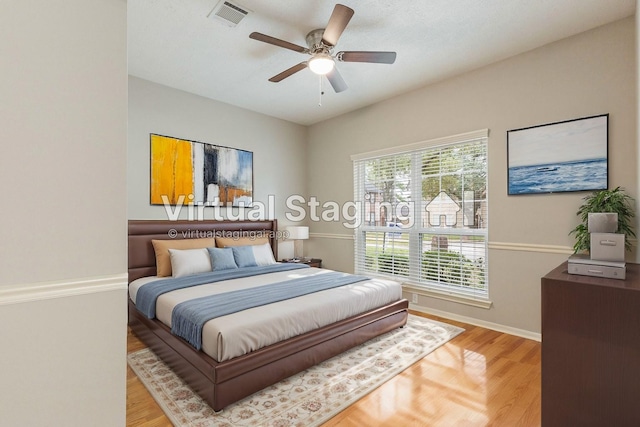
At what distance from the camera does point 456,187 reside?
150 inches

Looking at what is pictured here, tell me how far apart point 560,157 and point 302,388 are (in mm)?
3143

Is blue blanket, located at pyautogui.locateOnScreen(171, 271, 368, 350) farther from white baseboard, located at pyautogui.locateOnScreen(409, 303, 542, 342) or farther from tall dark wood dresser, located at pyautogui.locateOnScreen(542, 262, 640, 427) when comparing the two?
tall dark wood dresser, located at pyautogui.locateOnScreen(542, 262, 640, 427)

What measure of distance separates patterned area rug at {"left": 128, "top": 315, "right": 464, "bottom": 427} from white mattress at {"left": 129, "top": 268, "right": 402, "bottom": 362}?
1.15ft

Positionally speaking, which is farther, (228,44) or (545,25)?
(228,44)

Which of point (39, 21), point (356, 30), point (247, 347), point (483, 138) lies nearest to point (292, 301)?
point (247, 347)

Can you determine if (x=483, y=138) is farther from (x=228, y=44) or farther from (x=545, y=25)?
(x=228, y=44)

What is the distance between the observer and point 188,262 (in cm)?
362

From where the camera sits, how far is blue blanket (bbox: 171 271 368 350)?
7.38ft

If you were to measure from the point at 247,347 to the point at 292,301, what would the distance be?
0.60 m

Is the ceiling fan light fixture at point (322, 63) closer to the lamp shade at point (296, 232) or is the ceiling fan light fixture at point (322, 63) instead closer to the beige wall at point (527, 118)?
the beige wall at point (527, 118)

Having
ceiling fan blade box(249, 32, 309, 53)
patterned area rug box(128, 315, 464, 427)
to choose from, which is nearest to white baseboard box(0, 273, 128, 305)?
patterned area rug box(128, 315, 464, 427)

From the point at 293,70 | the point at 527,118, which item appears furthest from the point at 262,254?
the point at 527,118

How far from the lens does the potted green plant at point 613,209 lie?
251 cm

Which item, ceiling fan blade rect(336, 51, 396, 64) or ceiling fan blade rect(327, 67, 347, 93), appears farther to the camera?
ceiling fan blade rect(327, 67, 347, 93)
